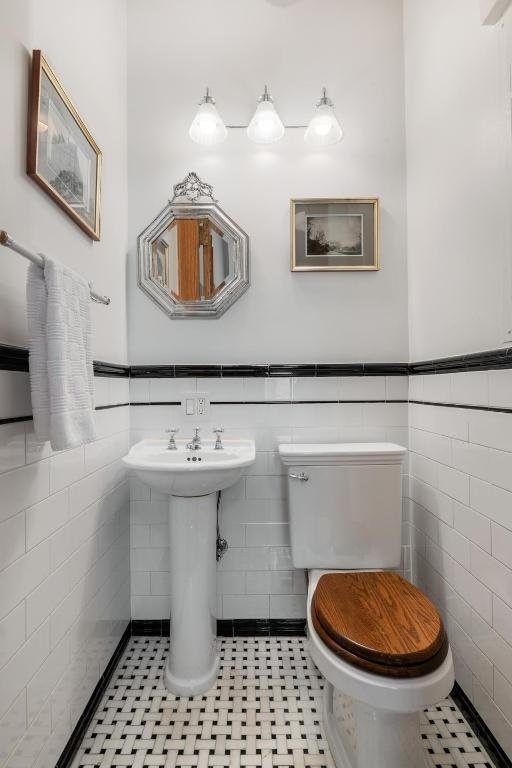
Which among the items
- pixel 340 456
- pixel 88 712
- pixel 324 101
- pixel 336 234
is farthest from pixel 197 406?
pixel 324 101

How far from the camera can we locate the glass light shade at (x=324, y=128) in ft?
5.37

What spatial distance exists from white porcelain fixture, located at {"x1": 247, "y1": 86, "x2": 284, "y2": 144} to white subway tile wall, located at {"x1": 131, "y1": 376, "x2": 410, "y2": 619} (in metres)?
1.01

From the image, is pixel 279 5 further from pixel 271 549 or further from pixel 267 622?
pixel 267 622

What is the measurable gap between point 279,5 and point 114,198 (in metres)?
1.14

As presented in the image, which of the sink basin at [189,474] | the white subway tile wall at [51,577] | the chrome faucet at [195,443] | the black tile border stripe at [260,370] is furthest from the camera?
the black tile border stripe at [260,370]

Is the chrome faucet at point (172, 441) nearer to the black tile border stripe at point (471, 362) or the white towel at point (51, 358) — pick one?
the white towel at point (51, 358)

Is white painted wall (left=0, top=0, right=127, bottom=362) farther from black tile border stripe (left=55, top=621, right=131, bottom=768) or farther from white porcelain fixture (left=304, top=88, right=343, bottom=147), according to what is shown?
black tile border stripe (left=55, top=621, right=131, bottom=768)

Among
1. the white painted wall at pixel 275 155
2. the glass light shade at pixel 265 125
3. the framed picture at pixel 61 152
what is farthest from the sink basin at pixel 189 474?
the glass light shade at pixel 265 125

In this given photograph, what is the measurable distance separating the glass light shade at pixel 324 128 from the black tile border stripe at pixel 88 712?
2.20 meters

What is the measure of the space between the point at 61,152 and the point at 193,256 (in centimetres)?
65

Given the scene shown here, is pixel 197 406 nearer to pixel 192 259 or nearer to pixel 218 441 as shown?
pixel 218 441

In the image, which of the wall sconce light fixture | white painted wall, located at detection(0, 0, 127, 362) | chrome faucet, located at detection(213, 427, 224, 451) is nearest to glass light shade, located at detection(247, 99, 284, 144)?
the wall sconce light fixture

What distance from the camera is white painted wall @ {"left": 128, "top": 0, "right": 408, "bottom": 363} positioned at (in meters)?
1.73

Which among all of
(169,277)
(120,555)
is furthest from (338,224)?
(120,555)
